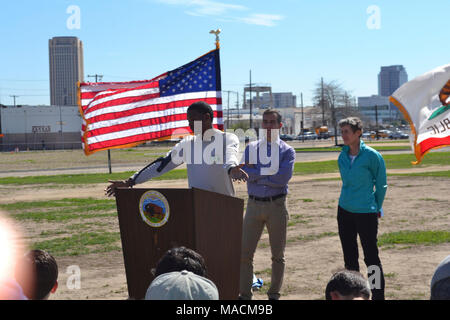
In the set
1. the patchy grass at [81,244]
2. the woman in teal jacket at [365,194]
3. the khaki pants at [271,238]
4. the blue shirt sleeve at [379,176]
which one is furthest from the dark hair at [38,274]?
the patchy grass at [81,244]

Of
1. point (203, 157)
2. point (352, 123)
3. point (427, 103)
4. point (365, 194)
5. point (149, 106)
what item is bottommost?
point (365, 194)

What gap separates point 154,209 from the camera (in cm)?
470

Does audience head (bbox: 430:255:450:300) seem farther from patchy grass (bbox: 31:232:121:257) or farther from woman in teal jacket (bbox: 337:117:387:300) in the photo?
patchy grass (bbox: 31:232:121:257)

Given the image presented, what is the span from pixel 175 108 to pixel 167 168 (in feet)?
8.36

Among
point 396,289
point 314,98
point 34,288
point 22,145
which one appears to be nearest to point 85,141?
point 396,289

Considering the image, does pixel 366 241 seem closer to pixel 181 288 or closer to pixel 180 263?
pixel 180 263

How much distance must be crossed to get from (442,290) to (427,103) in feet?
11.9

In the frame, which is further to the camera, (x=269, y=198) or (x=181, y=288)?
(x=269, y=198)

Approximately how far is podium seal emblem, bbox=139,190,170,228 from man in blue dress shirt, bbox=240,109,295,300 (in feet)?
5.63

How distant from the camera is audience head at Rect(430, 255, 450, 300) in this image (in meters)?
2.71

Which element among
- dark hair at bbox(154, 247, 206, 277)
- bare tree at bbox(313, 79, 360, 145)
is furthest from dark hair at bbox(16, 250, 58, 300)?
bare tree at bbox(313, 79, 360, 145)

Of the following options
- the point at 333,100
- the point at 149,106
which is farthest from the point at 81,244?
the point at 333,100

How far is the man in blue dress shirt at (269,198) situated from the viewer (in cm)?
618
